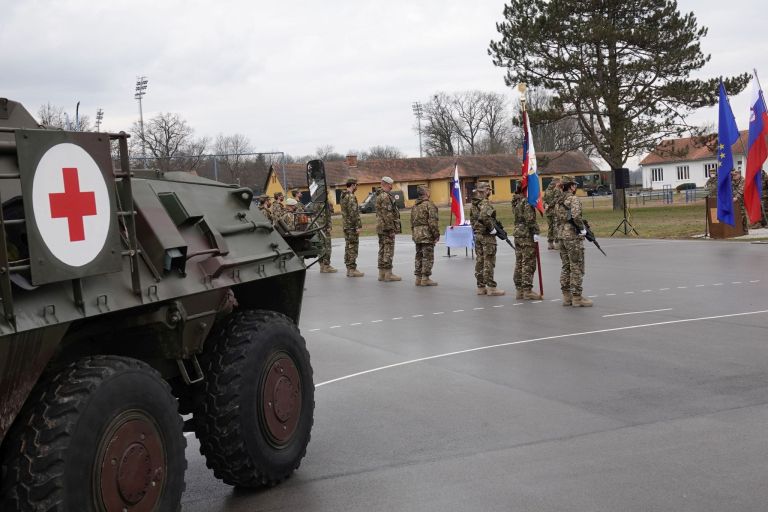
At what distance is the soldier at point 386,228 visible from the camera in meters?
19.6

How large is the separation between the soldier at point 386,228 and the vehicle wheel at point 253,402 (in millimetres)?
13604

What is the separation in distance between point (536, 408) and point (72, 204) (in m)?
4.60

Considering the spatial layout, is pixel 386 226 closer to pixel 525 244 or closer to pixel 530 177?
pixel 530 177

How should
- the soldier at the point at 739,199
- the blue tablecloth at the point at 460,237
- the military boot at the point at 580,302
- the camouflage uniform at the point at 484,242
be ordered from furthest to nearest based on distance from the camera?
the soldier at the point at 739,199, the blue tablecloth at the point at 460,237, the camouflage uniform at the point at 484,242, the military boot at the point at 580,302

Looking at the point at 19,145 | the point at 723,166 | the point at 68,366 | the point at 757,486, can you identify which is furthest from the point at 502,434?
the point at 723,166

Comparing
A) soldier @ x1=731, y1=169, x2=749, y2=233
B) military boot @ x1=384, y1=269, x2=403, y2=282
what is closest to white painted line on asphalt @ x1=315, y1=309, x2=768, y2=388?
military boot @ x1=384, y1=269, x2=403, y2=282

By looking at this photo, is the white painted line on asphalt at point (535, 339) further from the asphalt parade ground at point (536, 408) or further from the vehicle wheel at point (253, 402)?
the vehicle wheel at point (253, 402)

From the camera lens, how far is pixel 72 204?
398 cm

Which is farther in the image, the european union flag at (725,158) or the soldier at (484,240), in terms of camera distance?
the european union flag at (725,158)

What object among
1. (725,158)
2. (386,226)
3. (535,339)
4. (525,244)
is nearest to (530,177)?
(525,244)

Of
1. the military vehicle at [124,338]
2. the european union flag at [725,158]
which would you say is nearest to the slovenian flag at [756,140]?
the european union flag at [725,158]

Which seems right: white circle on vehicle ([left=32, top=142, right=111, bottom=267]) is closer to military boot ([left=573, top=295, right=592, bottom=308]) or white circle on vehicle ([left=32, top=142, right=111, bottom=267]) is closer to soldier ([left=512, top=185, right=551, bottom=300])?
military boot ([left=573, top=295, right=592, bottom=308])

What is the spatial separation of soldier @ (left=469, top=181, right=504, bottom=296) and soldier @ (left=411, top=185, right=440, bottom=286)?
1.77 meters

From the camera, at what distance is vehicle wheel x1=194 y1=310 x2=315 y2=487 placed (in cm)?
529
